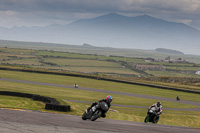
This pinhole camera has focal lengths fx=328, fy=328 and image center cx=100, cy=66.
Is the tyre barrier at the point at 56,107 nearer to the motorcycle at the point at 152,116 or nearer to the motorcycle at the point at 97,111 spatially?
the motorcycle at the point at 152,116

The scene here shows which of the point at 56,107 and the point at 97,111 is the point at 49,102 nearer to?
the point at 56,107

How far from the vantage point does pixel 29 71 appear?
3209 inches

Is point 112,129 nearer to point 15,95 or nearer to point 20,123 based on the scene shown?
point 20,123

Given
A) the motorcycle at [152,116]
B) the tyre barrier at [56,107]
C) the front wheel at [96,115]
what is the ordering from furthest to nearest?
the tyre barrier at [56,107]
the motorcycle at [152,116]
the front wheel at [96,115]

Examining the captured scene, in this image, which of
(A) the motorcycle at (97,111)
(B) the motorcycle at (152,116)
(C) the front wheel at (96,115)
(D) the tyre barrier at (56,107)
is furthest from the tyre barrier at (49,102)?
(C) the front wheel at (96,115)

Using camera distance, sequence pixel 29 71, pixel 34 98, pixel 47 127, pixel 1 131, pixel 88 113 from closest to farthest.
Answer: pixel 1 131
pixel 47 127
pixel 88 113
pixel 34 98
pixel 29 71

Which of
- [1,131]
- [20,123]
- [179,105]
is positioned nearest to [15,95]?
[20,123]

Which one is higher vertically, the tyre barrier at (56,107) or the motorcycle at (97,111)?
the motorcycle at (97,111)

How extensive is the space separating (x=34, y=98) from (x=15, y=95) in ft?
8.54

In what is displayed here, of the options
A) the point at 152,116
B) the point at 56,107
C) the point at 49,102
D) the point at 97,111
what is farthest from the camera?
the point at 49,102

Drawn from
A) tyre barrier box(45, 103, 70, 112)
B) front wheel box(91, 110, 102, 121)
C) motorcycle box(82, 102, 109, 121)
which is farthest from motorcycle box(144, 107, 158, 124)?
tyre barrier box(45, 103, 70, 112)

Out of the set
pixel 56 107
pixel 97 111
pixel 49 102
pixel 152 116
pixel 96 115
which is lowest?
pixel 49 102

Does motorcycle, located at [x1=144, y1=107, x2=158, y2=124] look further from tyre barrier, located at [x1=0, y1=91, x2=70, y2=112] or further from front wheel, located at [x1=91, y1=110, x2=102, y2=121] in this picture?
tyre barrier, located at [x1=0, y1=91, x2=70, y2=112]

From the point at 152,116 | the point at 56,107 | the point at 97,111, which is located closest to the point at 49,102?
the point at 56,107
